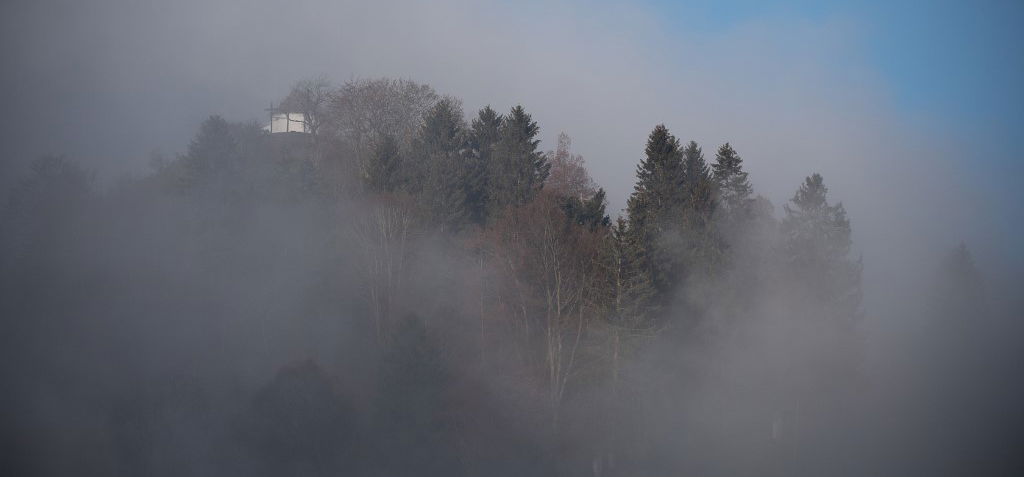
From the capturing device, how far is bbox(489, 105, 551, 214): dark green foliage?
24828 mm

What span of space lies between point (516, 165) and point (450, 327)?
21.8 feet

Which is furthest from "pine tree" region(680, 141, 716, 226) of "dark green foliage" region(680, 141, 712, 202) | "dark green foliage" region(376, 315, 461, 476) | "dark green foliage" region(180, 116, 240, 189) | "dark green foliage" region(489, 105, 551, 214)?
"dark green foliage" region(180, 116, 240, 189)

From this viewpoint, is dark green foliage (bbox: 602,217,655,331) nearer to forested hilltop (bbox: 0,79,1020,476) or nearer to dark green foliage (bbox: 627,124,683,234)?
forested hilltop (bbox: 0,79,1020,476)

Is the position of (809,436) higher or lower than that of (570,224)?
lower

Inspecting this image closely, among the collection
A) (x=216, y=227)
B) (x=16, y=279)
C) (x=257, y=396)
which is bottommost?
(x=257, y=396)

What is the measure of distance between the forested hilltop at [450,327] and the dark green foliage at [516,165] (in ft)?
0.25

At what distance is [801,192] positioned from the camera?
2397 centimetres

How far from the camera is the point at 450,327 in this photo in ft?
70.5

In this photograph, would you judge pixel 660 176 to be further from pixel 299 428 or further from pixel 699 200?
pixel 299 428

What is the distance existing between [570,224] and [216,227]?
10797mm

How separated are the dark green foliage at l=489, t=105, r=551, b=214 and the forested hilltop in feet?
0.25

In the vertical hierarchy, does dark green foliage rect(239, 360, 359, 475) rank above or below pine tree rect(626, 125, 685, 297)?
below

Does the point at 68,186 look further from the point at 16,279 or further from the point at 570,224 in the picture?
the point at 570,224

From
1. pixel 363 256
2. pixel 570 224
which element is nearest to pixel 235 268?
pixel 363 256
